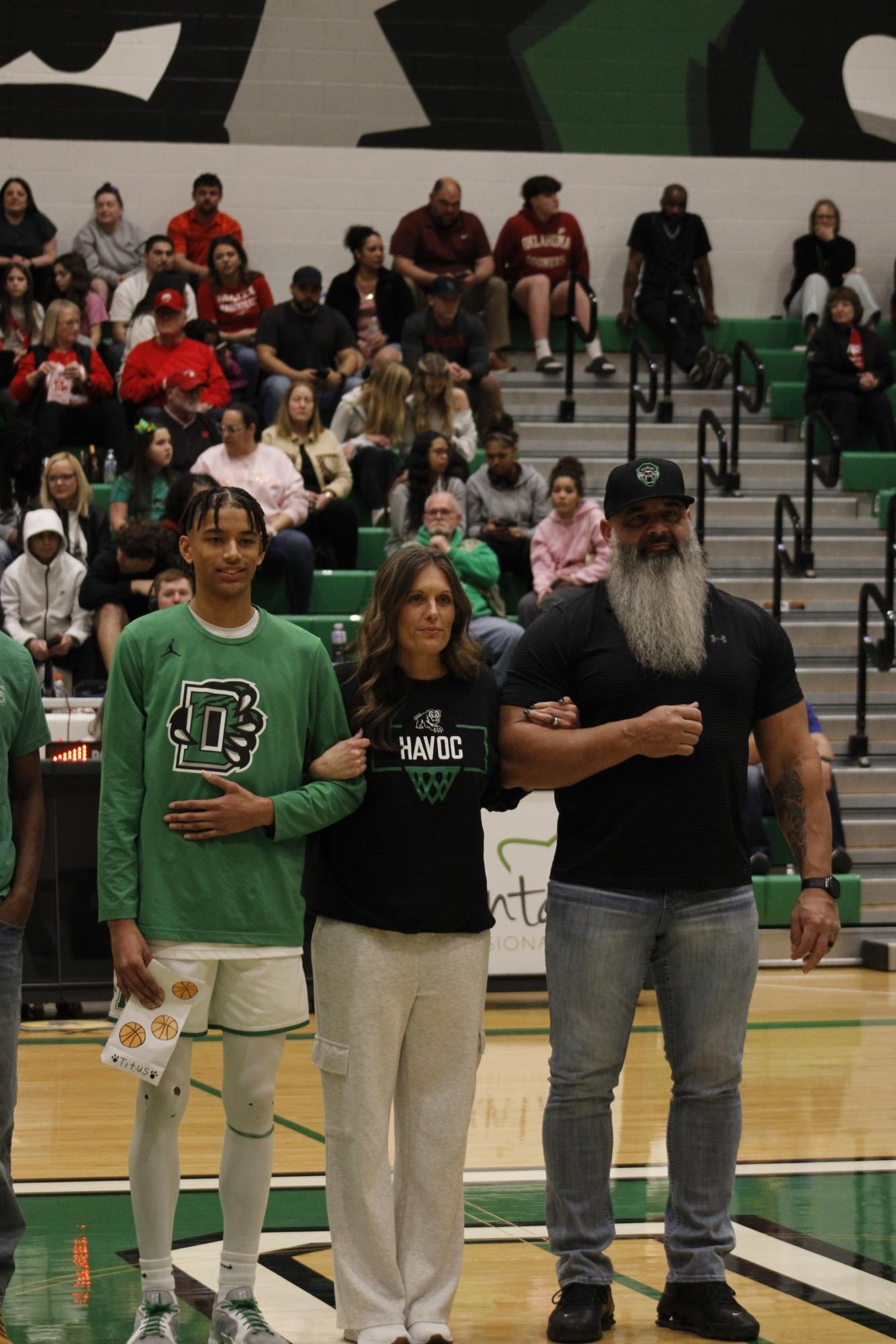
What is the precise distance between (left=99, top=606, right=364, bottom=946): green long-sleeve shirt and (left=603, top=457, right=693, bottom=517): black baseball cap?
0.88 m

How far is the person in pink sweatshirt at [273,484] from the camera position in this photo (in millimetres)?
10906

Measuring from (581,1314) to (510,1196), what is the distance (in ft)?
4.26

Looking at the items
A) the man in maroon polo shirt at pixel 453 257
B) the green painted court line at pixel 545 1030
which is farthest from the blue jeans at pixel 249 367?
the green painted court line at pixel 545 1030

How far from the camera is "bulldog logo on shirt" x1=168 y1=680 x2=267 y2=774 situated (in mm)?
4031

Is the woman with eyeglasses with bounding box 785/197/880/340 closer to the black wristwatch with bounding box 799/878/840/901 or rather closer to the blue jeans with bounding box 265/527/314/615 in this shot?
the blue jeans with bounding box 265/527/314/615

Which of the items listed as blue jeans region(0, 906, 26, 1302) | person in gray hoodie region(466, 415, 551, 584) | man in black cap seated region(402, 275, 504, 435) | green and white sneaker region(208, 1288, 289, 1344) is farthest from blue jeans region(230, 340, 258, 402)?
green and white sneaker region(208, 1288, 289, 1344)

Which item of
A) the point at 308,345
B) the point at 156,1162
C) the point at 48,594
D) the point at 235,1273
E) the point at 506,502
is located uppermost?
the point at 308,345

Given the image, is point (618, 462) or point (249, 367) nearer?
point (249, 367)

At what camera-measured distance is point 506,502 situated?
39.1ft

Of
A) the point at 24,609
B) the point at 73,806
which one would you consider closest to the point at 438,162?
the point at 24,609

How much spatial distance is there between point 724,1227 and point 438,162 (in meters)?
12.5

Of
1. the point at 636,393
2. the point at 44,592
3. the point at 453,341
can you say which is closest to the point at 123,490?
the point at 44,592

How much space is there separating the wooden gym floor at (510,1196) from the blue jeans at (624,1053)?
0.22 meters

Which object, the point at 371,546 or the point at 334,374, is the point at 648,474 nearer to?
the point at 371,546
